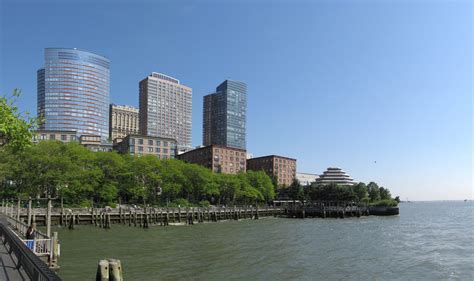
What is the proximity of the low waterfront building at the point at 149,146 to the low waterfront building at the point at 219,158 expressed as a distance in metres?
15.6

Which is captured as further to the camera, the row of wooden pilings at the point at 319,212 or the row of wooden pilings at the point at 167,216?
the row of wooden pilings at the point at 319,212

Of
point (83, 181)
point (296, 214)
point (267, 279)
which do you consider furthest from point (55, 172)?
point (296, 214)

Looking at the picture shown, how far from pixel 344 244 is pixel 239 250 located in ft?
45.6

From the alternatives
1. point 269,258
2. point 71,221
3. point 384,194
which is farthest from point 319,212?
point 269,258

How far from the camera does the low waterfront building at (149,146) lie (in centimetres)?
15454

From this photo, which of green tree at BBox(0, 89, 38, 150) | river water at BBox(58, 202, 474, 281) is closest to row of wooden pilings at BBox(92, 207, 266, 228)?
river water at BBox(58, 202, 474, 281)

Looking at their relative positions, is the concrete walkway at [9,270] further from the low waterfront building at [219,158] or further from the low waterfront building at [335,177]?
the low waterfront building at [335,177]

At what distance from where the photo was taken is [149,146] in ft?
519

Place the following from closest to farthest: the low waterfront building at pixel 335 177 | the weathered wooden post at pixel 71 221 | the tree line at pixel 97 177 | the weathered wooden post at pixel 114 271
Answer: the weathered wooden post at pixel 114 271 < the weathered wooden post at pixel 71 221 < the tree line at pixel 97 177 < the low waterfront building at pixel 335 177

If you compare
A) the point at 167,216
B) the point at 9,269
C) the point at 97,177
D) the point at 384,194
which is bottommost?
the point at 384,194

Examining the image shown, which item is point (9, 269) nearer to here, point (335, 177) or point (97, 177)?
point (97, 177)

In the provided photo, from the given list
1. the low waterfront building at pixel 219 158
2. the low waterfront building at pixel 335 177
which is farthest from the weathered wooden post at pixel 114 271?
A: the low waterfront building at pixel 335 177

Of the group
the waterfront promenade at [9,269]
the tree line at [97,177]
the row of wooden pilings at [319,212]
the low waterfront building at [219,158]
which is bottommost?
the row of wooden pilings at [319,212]

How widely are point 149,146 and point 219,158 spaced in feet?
104
